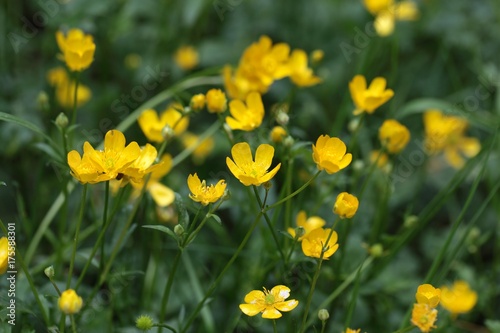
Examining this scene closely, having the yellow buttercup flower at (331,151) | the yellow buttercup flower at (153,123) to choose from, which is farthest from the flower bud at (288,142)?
the yellow buttercup flower at (153,123)

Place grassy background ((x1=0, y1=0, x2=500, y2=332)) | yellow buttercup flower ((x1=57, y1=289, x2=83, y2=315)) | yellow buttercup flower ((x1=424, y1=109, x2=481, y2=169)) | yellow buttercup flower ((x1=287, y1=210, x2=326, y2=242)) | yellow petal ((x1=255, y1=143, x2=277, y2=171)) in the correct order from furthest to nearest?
yellow buttercup flower ((x1=424, y1=109, x2=481, y2=169))
grassy background ((x1=0, y1=0, x2=500, y2=332))
yellow buttercup flower ((x1=287, y1=210, x2=326, y2=242))
yellow petal ((x1=255, y1=143, x2=277, y2=171))
yellow buttercup flower ((x1=57, y1=289, x2=83, y2=315))

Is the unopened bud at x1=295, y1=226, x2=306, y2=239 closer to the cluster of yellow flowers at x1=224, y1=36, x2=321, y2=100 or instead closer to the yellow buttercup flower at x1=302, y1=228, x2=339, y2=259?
the yellow buttercup flower at x1=302, y1=228, x2=339, y2=259

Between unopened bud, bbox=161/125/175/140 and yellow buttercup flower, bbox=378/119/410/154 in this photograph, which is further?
yellow buttercup flower, bbox=378/119/410/154

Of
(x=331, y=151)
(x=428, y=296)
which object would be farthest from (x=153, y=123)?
(x=428, y=296)

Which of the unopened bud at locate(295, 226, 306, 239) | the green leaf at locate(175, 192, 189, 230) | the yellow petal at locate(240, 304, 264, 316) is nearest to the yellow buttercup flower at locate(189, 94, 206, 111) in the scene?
the green leaf at locate(175, 192, 189, 230)

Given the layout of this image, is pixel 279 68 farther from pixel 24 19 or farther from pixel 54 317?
pixel 24 19

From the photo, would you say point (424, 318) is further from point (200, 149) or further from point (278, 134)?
point (200, 149)

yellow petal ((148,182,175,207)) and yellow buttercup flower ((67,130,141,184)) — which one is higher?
yellow petal ((148,182,175,207))

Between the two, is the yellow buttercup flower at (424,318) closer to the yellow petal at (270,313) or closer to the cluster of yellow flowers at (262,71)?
the yellow petal at (270,313)
